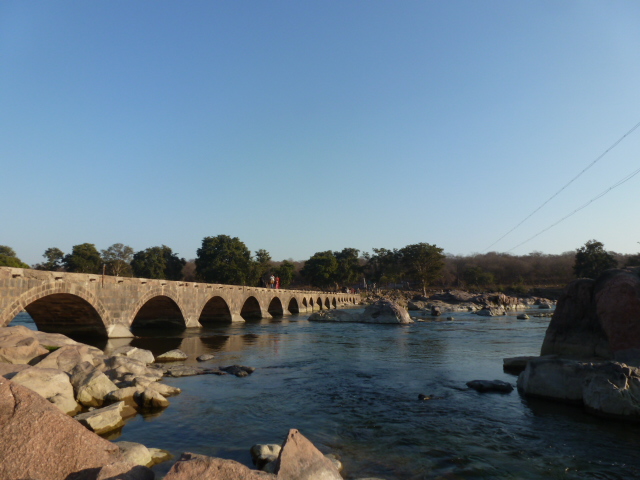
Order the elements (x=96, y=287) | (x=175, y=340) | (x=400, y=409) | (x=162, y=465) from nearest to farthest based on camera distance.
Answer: (x=162, y=465) < (x=400, y=409) < (x=96, y=287) < (x=175, y=340)

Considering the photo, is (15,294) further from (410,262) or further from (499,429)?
(410,262)

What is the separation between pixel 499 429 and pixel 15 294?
1650cm

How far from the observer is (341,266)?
332 ft

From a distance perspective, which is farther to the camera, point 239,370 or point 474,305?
point 474,305

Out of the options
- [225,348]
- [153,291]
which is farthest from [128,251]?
[225,348]

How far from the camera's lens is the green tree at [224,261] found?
216 feet

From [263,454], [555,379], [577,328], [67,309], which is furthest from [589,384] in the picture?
[67,309]

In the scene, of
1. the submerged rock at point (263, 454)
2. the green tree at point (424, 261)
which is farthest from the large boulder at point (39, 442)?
the green tree at point (424, 261)

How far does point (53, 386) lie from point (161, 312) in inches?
845

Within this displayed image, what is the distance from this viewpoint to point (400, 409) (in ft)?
32.0

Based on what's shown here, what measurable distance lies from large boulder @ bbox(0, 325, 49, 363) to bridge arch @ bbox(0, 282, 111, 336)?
4062mm

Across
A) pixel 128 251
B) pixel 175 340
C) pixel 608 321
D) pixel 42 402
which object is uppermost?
pixel 128 251

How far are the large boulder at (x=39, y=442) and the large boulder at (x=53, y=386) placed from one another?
3.41m

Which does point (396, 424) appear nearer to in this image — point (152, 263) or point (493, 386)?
point (493, 386)
